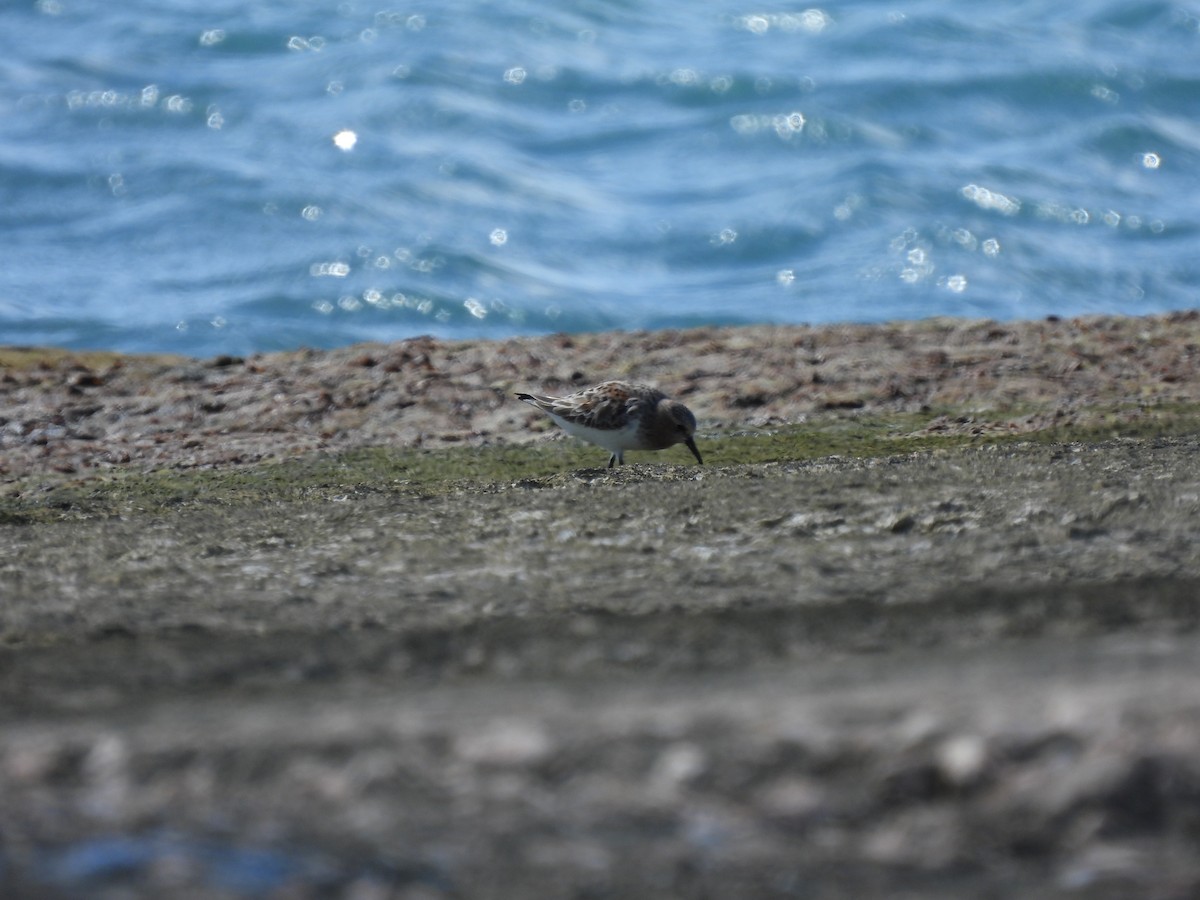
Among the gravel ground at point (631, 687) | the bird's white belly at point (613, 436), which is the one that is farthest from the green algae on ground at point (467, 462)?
the gravel ground at point (631, 687)

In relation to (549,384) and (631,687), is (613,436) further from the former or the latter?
(631,687)

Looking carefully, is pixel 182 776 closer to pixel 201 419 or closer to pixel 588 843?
pixel 588 843

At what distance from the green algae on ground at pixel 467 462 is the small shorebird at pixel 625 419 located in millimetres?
92

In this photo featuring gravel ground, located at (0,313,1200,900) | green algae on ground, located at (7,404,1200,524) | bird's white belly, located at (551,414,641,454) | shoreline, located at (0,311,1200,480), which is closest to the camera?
gravel ground, located at (0,313,1200,900)

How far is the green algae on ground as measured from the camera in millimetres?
5695

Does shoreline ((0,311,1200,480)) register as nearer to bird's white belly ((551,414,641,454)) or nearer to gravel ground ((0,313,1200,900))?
bird's white belly ((551,414,641,454))

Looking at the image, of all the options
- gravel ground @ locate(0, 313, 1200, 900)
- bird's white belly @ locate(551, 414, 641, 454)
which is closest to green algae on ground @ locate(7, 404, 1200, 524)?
bird's white belly @ locate(551, 414, 641, 454)

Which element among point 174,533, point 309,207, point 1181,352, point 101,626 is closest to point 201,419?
point 174,533

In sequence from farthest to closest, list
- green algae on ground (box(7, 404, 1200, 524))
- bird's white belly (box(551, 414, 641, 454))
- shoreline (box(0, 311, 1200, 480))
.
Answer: shoreline (box(0, 311, 1200, 480)), bird's white belly (box(551, 414, 641, 454)), green algae on ground (box(7, 404, 1200, 524))

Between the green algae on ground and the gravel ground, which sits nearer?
the gravel ground

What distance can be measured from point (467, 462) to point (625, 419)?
577 millimetres

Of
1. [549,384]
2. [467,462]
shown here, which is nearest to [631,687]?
[467,462]

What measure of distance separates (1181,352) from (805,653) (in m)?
4.48

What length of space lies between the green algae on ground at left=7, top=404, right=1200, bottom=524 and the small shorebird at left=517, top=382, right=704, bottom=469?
92mm
